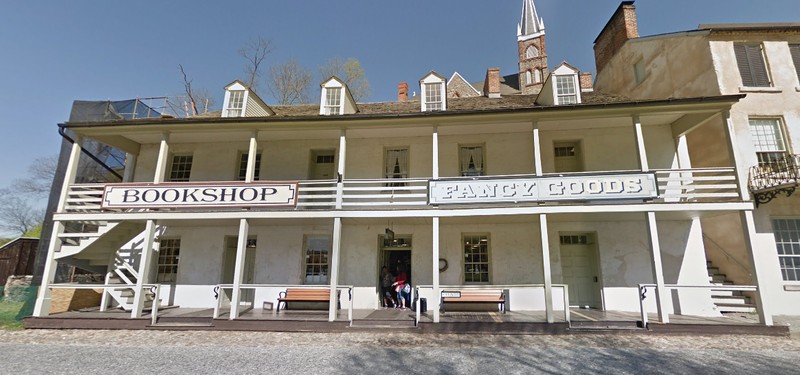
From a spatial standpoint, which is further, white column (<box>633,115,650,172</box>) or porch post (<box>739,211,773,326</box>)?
white column (<box>633,115,650,172</box>)

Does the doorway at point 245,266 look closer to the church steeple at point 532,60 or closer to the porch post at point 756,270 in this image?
the porch post at point 756,270

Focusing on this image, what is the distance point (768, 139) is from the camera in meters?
12.5

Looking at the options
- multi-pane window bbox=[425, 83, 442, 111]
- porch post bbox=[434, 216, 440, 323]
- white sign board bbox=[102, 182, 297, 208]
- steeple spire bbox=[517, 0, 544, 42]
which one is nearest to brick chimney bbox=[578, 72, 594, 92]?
multi-pane window bbox=[425, 83, 442, 111]

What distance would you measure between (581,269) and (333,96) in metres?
10.2

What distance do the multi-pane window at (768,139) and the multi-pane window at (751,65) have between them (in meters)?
1.40

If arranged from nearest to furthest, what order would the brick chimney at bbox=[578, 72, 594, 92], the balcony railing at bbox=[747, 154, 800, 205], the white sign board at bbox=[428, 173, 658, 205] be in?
the white sign board at bbox=[428, 173, 658, 205], the balcony railing at bbox=[747, 154, 800, 205], the brick chimney at bbox=[578, 72, 594, 92]

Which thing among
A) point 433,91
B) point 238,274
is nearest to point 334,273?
point 238,274

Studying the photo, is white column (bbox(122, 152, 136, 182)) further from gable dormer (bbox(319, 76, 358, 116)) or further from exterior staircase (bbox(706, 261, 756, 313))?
exterior staircase (bbox(706, 261, 756, 313))

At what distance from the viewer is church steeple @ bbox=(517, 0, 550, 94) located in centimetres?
4769

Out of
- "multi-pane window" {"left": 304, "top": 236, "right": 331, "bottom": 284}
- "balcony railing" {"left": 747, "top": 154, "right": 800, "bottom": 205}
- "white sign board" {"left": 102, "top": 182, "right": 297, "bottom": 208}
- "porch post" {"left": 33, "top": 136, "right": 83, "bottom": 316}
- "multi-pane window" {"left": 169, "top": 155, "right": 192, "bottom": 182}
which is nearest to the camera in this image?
"porch post" {"left": 33, "top": 136, "right": 83, "bottom": 316}

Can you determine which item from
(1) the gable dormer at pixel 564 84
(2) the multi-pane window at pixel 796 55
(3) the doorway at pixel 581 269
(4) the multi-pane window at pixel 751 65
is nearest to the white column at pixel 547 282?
(3) the doorway at pixel 581 269

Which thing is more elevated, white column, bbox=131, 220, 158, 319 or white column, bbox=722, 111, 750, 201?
white column, bbox=722, 111, 750, 201

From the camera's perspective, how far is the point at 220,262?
12.7m

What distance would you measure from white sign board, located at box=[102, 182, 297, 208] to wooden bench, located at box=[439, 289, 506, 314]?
520 cm
